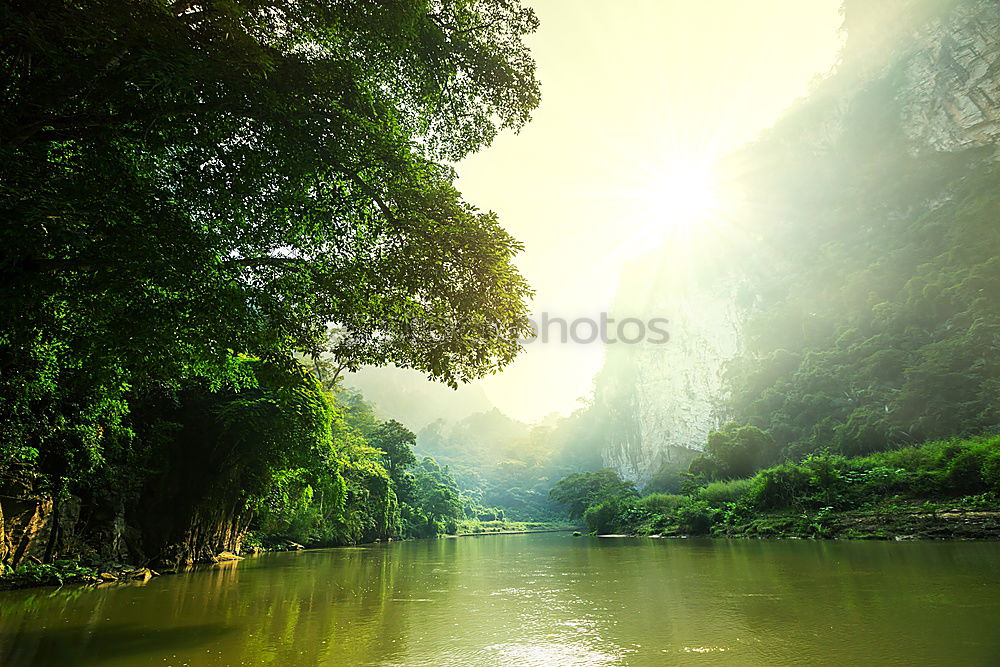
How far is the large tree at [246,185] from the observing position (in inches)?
143

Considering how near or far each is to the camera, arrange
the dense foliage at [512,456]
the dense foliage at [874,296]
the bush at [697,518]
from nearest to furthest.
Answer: the bush at [697,518]
the dense foliage at [874,296]
the dense foliage at [512,456]

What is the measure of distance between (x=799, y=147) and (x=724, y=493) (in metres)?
50.2

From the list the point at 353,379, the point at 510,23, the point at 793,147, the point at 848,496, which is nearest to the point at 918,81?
the point at 793,147

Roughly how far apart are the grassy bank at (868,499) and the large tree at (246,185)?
1556 centimetres

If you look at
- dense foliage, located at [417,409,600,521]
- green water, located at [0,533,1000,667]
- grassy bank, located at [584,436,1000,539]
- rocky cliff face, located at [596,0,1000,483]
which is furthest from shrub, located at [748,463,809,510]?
dense foliage, located at [417,409,600,521]

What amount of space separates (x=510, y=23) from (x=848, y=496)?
71.0 ft

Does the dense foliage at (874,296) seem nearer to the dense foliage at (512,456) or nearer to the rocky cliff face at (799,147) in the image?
the rocky cliff face at (799,147)

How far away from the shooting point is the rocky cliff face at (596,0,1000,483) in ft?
132

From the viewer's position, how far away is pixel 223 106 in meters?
3.90

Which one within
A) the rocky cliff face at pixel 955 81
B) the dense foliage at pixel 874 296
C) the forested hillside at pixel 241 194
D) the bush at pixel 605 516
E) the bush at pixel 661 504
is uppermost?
the rocky cliff face at pixel 955 81

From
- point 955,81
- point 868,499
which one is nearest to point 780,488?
point 868,499

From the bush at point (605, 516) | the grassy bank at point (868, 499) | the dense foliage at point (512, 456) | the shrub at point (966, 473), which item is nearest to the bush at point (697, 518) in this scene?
the grassy bank at point (868, 499)

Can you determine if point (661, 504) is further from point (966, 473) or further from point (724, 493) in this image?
point (966, 473)

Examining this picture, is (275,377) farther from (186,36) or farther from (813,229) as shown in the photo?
(813,229)
